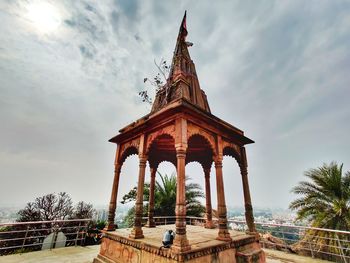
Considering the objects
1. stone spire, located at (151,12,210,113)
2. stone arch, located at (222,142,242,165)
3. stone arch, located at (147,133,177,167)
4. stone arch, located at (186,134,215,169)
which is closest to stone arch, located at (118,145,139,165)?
stone arch, located at (147,133,177,167)

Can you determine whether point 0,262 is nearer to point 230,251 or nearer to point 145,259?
point 145,259

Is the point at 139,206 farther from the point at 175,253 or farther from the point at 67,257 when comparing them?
the point at 67,257

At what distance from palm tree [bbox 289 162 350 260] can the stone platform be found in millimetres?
4979

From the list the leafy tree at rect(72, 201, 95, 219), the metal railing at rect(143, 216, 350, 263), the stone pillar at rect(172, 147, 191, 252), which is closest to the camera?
the stone pillar at rect(172, 147, 191, 252)

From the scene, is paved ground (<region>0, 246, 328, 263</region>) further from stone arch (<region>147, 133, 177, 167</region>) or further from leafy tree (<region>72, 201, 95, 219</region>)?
leafy tree (<region>72, 201, 95, 219</region>)

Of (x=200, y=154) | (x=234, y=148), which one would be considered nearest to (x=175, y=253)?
(x=234, y=148)

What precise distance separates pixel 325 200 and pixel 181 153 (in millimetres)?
9977

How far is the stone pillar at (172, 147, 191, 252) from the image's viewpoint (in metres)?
4.42

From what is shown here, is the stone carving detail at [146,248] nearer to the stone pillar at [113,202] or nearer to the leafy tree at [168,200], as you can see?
the stone pillar at [113,202]

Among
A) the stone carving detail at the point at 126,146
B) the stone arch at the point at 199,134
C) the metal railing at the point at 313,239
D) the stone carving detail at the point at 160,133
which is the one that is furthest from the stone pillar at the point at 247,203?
the stone carving detail at the point at 126,146

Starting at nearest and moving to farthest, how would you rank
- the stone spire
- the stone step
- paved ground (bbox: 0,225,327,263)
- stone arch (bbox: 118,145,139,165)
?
the stone step → paved ground (bbox: 0,225,327,263) → stone arch (bbox: 118,145,139,165) → the stone spire

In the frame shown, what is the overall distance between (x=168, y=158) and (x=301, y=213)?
803 centimetres

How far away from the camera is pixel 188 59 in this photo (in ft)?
31.3

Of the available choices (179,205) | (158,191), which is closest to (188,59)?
(179,205)
